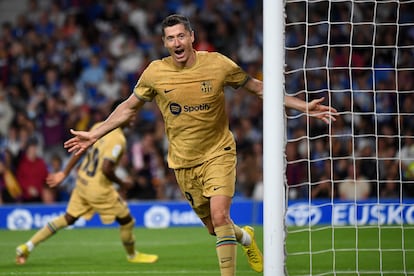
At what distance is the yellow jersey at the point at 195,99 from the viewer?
7531 millimetres

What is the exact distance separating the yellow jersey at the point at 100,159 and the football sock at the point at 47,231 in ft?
1.61

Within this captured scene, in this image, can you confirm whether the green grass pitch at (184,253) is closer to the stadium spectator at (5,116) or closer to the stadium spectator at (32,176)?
the stadium spectator at (32,176)

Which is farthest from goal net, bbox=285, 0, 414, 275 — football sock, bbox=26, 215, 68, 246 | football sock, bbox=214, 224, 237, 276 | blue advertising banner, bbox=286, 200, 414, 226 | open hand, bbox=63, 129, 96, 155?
open hand, bbox=63, 129, 96, 155

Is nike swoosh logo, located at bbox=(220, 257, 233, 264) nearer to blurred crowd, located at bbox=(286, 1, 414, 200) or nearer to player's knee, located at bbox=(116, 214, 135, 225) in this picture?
player's knee, located at bbox=(116, 214, 135, 225)

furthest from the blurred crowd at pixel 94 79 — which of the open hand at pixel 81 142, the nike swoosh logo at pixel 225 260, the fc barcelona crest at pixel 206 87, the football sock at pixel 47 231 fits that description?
the nike swoosh logo at pixel 225 260

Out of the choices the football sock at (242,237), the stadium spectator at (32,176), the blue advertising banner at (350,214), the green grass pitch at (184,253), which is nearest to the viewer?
the football sock at (242,237)

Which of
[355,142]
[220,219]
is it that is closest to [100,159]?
[220,219]

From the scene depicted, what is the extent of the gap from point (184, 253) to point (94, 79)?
8.04 metres

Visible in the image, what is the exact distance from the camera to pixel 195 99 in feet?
24.7

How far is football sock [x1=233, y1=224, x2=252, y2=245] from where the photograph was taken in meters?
8.44

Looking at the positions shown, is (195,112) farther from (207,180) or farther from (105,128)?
(105,128)

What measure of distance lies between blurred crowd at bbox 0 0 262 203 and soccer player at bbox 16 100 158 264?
5.84 m

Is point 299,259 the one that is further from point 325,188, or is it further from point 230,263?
point 325,188

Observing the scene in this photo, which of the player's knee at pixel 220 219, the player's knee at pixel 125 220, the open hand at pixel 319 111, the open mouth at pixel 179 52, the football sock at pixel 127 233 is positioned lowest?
the football sock at pixel 127 233
